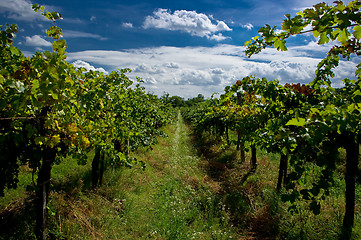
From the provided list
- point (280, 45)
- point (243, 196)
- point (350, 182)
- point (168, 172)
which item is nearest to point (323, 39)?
point (280, 45)

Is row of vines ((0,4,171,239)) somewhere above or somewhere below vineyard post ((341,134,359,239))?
above

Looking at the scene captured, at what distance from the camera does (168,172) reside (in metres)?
Result: 8.66

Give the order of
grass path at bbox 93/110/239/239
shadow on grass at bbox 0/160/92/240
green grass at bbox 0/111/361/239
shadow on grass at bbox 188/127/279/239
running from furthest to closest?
shadow on grass at bbox 188/127/279/239, grass path at bbox 93/110/239/239, green grass at bbox 0/111/361/239, shadow on grass at bbox 0/160/92/240

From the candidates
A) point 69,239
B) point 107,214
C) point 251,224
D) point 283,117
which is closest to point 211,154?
point 251,224

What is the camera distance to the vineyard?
1.64 metres

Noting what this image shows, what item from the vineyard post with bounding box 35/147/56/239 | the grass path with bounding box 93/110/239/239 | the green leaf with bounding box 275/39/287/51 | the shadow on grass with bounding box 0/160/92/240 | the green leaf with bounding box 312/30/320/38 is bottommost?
the grass path with bounding box 93/110/239/239

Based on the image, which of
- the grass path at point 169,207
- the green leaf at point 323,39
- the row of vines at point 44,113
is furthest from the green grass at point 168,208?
the green leaf at point 323,39

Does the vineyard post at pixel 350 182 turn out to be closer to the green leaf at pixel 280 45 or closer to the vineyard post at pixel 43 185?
the green leaf at pixel 280 45

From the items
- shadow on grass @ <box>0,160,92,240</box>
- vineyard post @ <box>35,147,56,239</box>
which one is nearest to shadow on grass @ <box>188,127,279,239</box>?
vineyard post @ <box>35,147,56,239</box>

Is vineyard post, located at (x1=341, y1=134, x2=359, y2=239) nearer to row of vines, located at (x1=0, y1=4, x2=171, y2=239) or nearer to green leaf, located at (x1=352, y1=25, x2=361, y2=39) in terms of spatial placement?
green leaf, located at (x1=352, y1=25, x2=361, y2=39)

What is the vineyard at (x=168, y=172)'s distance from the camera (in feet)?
5.39

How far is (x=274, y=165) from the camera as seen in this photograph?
28.8 feet

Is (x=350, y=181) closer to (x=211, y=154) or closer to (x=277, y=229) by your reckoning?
(x=277, y=229)

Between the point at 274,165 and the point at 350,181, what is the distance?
4.93 meters
